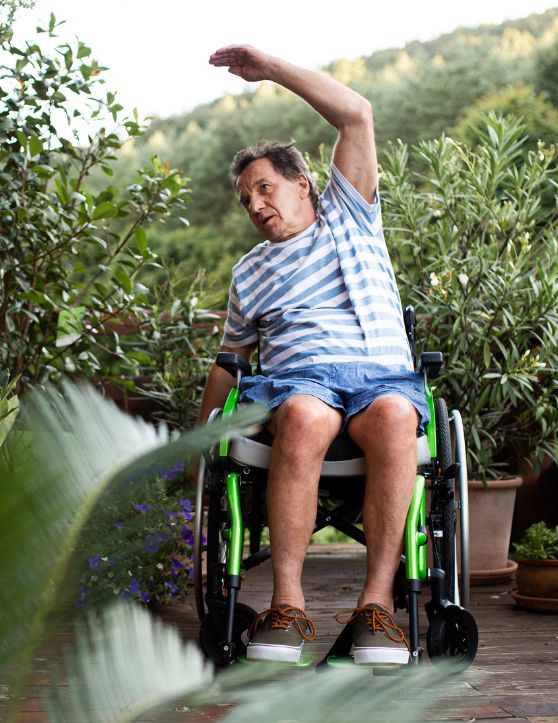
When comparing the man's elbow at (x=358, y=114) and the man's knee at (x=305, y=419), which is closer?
the man's knee at (x=305, y=419)

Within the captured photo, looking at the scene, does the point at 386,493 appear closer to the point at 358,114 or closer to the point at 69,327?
the point at 358,114

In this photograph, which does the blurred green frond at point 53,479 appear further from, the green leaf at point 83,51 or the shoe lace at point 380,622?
the green leaf at point 83,51

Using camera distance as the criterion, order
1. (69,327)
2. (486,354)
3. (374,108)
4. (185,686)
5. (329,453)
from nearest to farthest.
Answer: (185,686)
(329,453)
(69,327)
(486,354)
(374,108)

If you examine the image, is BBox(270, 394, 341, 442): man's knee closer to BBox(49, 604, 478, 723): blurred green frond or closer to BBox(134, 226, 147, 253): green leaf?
BBox(134, 226, 147, 253): green leaf

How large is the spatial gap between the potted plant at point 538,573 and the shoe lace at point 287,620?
1061mm

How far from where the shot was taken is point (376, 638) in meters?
1.83

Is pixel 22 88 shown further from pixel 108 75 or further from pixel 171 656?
pixel 171 656

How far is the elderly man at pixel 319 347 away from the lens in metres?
1.93

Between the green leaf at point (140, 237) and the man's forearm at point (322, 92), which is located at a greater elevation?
the man's forearm at point (322, 92)

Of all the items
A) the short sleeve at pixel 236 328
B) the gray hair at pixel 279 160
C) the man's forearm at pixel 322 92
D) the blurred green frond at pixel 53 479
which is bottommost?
the blurred green frond at pixel 53 479

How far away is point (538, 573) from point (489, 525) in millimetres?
439

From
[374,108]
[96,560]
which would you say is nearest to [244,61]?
[96,560]

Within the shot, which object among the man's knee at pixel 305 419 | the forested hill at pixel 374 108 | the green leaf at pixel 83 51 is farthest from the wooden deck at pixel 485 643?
→ the forested hill at pixel 374 108

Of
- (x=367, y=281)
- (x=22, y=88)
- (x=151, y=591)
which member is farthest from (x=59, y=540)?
(x=22, y=88)
